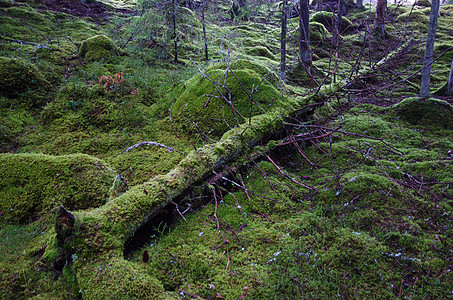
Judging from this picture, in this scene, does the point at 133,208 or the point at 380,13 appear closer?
the point at 133,208

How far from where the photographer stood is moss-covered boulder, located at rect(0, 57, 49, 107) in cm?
601

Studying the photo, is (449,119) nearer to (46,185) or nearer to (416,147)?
(416,147)

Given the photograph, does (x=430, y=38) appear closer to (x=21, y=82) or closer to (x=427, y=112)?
(x=427, y=112)

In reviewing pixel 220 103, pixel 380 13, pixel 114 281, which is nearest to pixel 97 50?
pixel 220 103

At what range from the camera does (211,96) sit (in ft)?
17.9

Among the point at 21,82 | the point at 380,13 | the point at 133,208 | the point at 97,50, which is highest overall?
the point at 380,13

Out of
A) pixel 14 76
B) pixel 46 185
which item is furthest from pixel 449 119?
pixel 14 76

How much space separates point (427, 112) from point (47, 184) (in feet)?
30.2

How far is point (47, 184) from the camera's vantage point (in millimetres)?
3818

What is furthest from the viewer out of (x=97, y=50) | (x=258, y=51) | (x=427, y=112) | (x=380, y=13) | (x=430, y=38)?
(x=380, y=13)

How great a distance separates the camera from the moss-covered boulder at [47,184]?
3615 mm

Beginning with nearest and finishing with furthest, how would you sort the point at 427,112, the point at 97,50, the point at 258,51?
the point at 427,112 < the point at 97,50 < the point at 258,51

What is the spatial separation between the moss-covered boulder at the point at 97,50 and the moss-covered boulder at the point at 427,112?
33.2 ft

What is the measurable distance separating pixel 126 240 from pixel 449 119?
807 centimetres
